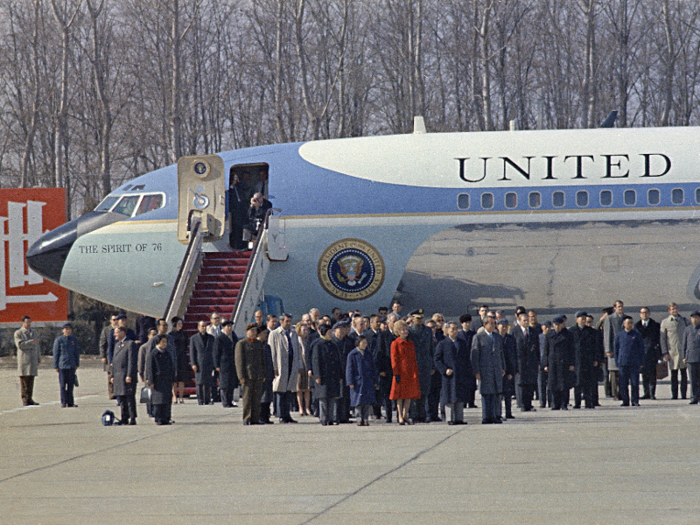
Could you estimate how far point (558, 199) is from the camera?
21.7 m

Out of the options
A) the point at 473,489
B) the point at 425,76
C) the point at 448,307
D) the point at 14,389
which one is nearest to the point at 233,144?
the point at 425,76

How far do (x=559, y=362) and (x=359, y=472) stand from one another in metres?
7.82

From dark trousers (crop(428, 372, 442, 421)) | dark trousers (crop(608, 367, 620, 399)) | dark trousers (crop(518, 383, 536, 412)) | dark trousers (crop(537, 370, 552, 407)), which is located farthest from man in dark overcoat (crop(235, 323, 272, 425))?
dark trousers (crop(608, 367, 620, 399))

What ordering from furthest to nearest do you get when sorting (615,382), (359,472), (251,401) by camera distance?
(615,382) < (251,401) < (359,472)

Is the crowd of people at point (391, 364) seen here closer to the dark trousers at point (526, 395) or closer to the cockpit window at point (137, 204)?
the dark trousers at point (526, 395)

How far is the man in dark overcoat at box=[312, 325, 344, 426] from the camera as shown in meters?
16.2

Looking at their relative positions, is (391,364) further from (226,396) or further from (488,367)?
(226,396)

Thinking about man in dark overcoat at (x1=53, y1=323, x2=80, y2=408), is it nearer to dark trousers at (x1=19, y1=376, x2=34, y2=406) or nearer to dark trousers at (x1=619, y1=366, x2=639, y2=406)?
dark trousers at (x1=19, y1=376, x2=34, y2=406)

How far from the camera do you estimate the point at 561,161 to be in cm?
2180

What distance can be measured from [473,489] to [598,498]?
4.17 feet

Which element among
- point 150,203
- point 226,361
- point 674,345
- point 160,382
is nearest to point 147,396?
point 160,382

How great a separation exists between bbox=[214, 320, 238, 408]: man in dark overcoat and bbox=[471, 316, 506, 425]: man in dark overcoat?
5.19 m

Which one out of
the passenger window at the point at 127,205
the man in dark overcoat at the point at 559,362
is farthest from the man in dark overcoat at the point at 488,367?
the passenger window at the point at 127,205

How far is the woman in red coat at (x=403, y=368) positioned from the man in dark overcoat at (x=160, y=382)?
12.5 ft
